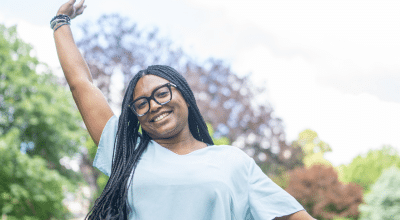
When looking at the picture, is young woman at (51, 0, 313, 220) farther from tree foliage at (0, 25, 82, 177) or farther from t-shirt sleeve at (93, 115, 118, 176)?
tree foliage at (0, 25, 82, 177)

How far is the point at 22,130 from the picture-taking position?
37.8 ft

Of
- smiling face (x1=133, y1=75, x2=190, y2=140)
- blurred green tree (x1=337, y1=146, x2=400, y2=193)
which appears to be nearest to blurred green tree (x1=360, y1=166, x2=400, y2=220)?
blurred green tree (x1=337, y1=146, x2=400, y2=193)

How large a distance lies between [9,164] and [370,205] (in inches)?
365

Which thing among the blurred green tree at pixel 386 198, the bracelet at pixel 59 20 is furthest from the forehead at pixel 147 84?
the blurred green tree at pixel 386 198

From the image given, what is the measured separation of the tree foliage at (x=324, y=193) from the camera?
12047mm

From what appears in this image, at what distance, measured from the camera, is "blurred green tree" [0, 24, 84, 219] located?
9.79m

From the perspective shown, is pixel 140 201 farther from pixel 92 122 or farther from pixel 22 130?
pixel 22 130

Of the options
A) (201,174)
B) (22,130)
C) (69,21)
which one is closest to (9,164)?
(22,130)

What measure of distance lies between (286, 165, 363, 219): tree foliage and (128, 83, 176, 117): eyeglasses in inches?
455

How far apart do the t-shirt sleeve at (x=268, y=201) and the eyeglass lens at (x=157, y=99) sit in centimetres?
56

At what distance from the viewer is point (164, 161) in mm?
1736

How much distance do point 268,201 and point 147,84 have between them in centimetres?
80

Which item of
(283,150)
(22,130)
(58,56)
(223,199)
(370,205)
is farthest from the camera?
(283,150)

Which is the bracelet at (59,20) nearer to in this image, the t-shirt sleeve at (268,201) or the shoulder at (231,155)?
the shoulder at (231,155)
